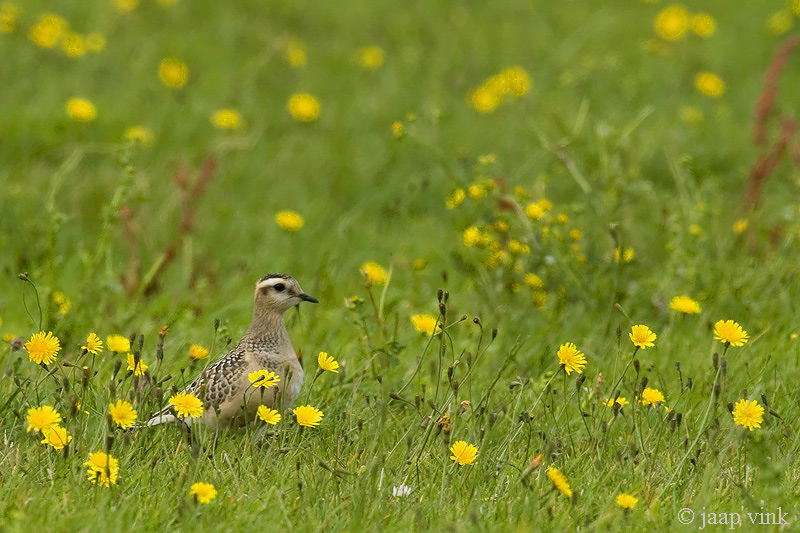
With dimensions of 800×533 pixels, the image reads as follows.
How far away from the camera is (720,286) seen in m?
6.53

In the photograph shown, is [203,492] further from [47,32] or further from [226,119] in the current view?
[47,32]

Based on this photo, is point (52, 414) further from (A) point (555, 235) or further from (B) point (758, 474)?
(A) point (555, 235)

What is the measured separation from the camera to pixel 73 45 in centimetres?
980

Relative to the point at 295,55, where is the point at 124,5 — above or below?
above

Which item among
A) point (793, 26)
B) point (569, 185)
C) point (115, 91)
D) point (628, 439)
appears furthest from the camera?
point (793, 26)

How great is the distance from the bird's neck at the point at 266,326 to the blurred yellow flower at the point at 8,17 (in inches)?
251

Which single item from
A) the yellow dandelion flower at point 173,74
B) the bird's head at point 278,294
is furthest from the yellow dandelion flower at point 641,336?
the yellow dandelion flower at point 173,74

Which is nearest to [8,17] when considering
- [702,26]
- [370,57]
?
[370,57]

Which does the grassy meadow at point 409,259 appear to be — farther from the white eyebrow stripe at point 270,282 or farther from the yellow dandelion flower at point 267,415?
the white eyebrow stripe at point 270,282

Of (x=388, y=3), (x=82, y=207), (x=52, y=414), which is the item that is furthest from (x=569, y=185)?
(x=52, y=414)

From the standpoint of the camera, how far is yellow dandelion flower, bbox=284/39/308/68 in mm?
10828

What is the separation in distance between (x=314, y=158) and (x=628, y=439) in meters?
5.25

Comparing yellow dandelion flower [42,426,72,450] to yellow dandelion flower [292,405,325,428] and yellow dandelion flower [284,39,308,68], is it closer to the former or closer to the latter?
yellow dandelion flower [292,405,325,428]

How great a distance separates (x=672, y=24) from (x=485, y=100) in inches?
112
